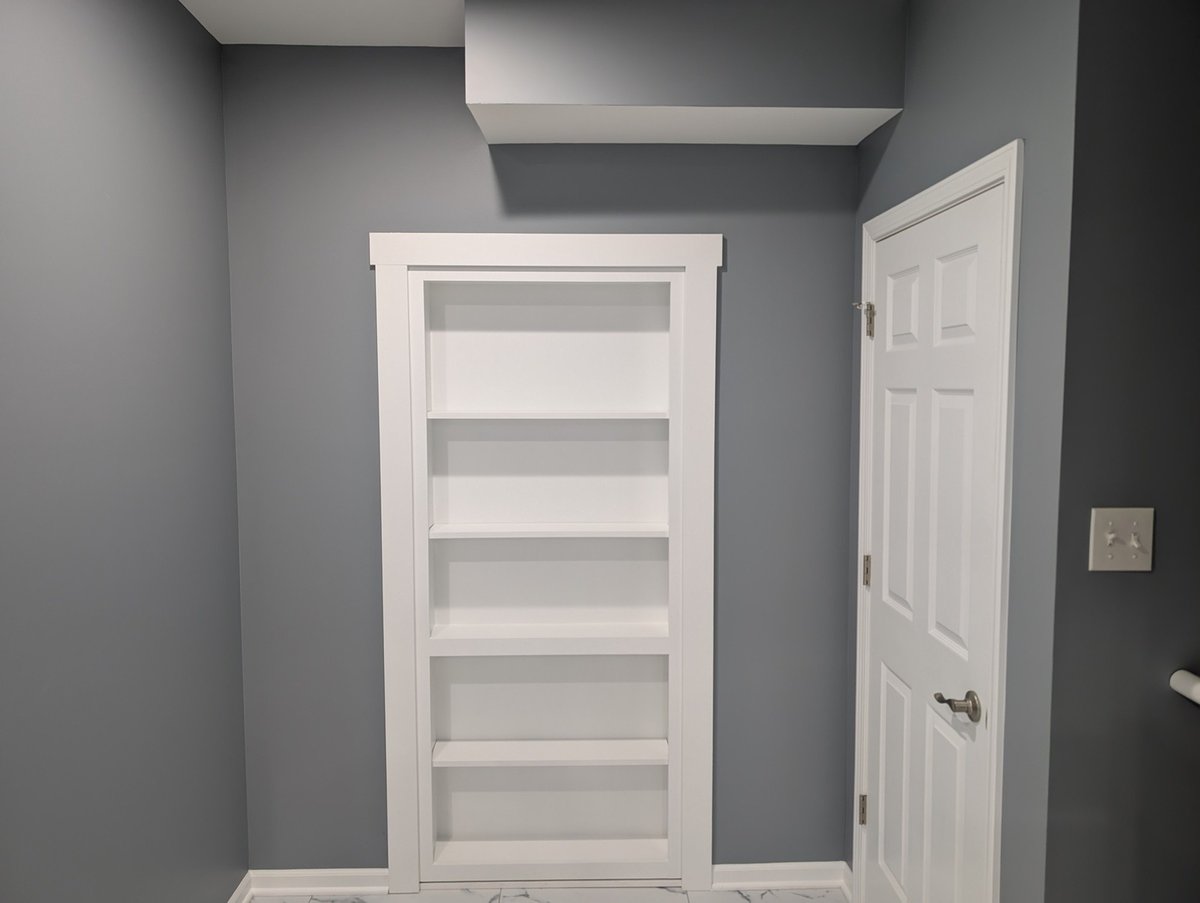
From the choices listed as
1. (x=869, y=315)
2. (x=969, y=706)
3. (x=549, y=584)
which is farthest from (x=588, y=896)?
(x=869, y=315)

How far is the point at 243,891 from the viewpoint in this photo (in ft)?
Answer: 8.04

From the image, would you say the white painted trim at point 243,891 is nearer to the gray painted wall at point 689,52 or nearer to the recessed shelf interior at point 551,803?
the recessed shelf interior at point 551,803

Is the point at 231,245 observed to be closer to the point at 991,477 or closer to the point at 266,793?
the point at 266,793

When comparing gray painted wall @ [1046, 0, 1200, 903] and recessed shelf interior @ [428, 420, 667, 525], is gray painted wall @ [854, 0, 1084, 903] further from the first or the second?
recessed shelf interior @ [428, 420, 667, 525]

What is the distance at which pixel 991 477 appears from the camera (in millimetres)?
1593

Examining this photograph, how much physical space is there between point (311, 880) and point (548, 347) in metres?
1.80

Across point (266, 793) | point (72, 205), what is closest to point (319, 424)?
point (72, 205)

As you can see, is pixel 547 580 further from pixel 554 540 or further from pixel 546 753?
pixel 546 753

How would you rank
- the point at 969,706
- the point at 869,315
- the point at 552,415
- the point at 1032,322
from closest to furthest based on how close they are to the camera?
the point at 1032,322 < the point at 969,706 < the point at 869,315 < the point at 552,415

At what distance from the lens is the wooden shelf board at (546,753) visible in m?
2.45

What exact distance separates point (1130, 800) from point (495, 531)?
161 centimetres

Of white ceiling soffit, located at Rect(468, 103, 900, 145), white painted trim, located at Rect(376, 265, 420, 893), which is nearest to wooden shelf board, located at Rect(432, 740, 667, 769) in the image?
white painted trim, located at Rect(376, 265, 420, 893)

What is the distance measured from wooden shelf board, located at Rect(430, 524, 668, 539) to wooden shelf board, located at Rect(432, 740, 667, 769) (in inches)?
26.3

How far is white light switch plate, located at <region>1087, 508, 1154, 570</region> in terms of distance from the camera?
4.49 feet
